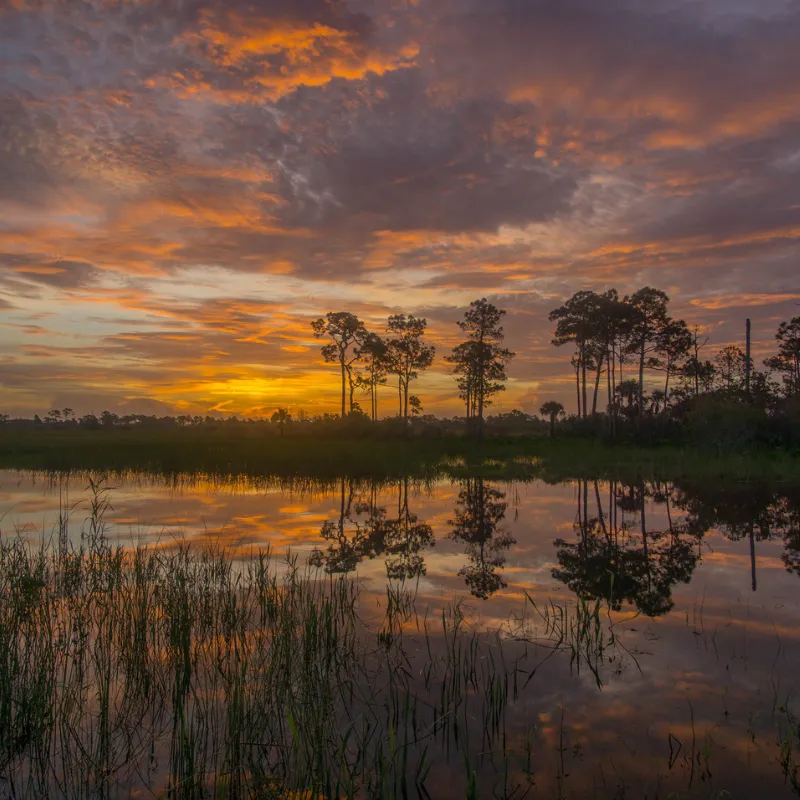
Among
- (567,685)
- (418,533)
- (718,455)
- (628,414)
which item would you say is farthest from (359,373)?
(567,685)

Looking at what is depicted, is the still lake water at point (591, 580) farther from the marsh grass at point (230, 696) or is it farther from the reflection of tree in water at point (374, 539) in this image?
the marsh grass at point (230, 696)

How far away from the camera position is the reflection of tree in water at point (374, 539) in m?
11.3

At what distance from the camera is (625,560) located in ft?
38.5

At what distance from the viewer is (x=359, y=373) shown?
6331 cm

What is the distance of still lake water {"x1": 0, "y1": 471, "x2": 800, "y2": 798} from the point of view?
4.71m

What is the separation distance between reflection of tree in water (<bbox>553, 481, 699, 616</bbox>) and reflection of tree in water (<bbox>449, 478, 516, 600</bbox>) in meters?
1.20

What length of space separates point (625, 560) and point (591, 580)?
1976 mm

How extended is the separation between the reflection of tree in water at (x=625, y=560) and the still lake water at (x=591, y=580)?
→ 53 mm

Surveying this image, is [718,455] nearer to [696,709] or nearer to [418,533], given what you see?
[418,533]

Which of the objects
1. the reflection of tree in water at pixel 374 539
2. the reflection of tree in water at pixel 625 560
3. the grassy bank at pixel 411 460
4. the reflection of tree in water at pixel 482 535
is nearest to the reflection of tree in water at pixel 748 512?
the reflection of tree in water at pixel 625 560

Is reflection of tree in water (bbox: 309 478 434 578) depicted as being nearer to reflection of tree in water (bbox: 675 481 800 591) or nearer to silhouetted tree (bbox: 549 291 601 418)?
reflection of tree in water (bbox: 675 481 800 591)

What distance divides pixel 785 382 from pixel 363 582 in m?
50.3

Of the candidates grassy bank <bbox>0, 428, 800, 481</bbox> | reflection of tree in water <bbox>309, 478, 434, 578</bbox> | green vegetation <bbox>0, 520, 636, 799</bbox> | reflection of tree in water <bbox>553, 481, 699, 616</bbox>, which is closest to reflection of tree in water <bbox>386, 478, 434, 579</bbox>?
reflection of tree in water <bbox>309, 478, 434, 578</bbox>

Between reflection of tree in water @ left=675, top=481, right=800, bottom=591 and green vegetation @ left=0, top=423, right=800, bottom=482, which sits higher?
green vegetation @ left=0, top=423, right=800, bottom=482
